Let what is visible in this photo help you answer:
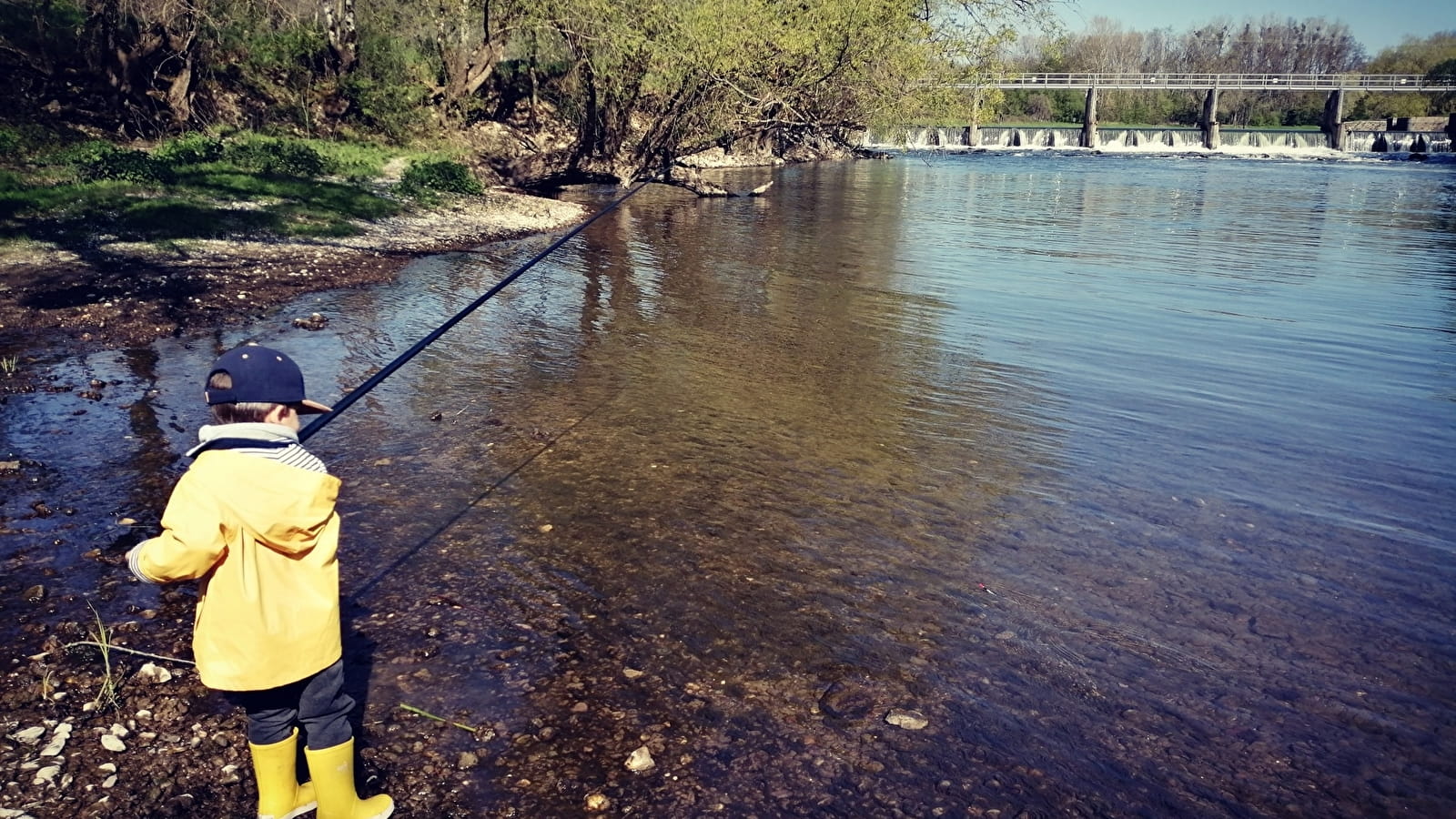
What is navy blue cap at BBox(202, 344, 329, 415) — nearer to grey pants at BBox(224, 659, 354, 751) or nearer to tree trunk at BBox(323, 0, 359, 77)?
grey pants at BBox(224, 659, 354, 751)

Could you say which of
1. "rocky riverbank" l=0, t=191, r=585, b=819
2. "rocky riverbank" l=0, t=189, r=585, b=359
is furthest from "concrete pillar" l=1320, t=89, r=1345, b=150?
"rocky riverbank" l=0, t=191, r=585, b=819

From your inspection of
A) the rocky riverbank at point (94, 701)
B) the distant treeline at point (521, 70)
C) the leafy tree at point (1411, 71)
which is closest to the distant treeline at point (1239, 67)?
the leafy tree at point (1411, 71)

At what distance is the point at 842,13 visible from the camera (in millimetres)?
18984

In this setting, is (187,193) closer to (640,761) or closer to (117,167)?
(117,167)

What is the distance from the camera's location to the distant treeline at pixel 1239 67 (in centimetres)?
7775

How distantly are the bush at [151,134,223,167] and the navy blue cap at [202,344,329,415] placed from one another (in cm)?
1749

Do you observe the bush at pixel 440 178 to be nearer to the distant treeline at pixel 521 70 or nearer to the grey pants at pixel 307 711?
the distant treeline at pixel 521 70

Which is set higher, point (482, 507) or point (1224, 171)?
point (1224, 171)

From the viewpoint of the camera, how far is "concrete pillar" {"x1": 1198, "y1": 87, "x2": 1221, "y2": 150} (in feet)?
234

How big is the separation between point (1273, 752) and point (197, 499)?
4.04 metres

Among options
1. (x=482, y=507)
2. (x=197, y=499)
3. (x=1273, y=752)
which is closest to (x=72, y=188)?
(x=482, y=507)

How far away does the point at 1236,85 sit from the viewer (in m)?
76.9

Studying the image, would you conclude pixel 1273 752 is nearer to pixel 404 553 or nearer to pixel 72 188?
pixel 404 553

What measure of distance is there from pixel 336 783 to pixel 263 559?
81 cm
